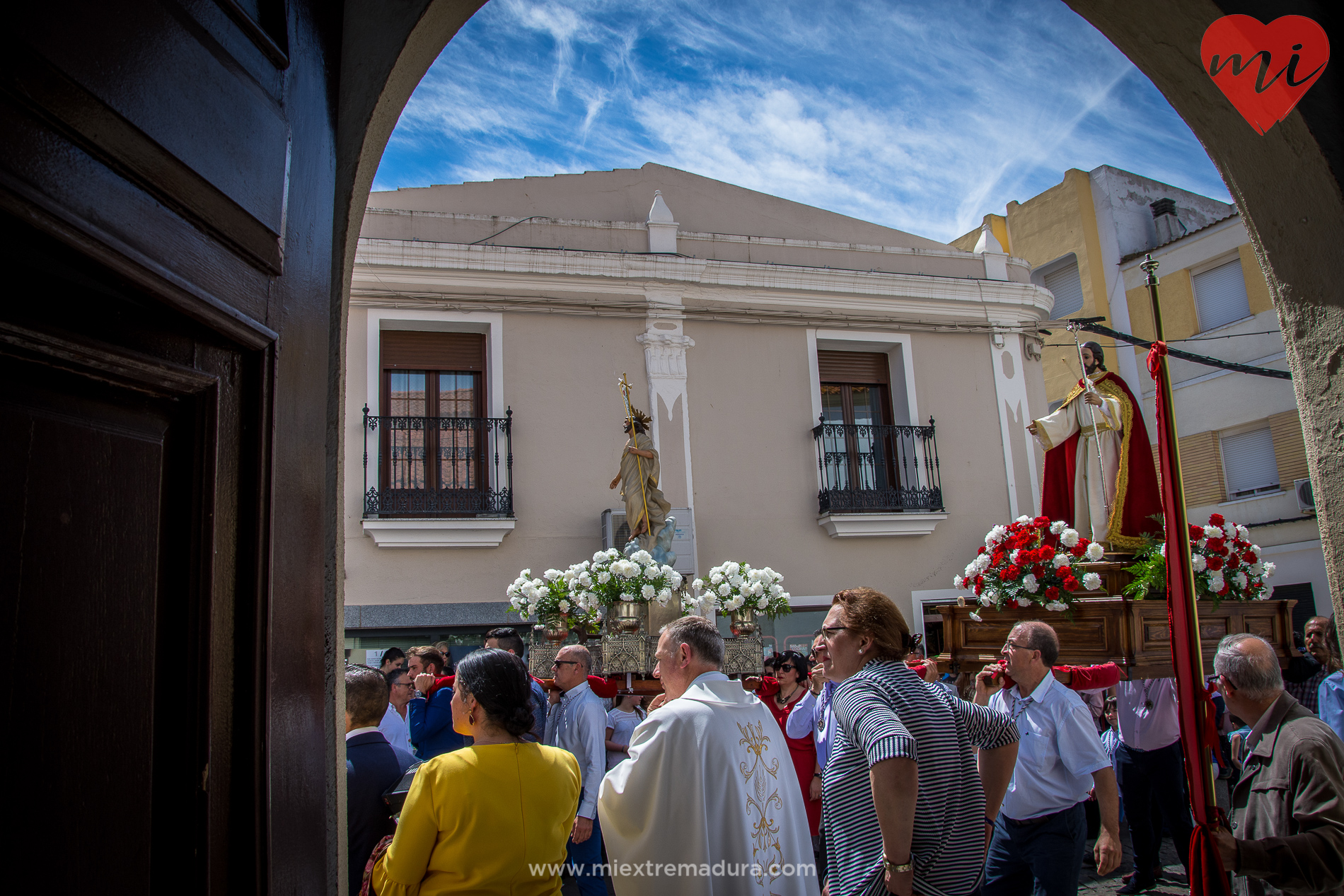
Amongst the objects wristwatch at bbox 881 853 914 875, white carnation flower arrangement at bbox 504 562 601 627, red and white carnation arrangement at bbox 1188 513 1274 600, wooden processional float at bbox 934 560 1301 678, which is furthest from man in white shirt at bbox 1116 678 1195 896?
wristwatch at bbox 881 853 914 875

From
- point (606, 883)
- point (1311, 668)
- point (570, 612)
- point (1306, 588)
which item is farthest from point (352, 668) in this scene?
point (1306, 588)

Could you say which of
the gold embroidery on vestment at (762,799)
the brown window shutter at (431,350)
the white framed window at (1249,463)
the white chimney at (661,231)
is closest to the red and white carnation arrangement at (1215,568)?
the gold embroidery on vestment at (762,799)

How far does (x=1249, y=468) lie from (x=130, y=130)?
16.4m

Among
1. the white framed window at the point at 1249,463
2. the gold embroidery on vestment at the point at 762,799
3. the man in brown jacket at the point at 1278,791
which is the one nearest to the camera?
the man in brown jacket at the point at 1278,791

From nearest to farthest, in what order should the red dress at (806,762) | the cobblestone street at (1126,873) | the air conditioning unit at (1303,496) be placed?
the red dress at (806,762) < the cobblestone street at (1126,873) < the air conditioning unit at (1303,496)

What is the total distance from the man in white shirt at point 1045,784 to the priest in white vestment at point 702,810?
1.32m

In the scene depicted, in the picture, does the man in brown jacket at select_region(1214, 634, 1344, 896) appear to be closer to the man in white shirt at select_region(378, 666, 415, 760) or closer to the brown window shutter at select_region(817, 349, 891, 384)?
the man in white shirt at select_region(378, 666, 415, 760)

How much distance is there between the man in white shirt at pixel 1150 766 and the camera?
5.71m

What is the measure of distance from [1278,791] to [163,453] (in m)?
3.30

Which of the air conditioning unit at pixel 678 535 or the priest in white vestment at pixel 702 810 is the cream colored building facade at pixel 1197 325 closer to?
the air conditioning unit at pixel 678 535

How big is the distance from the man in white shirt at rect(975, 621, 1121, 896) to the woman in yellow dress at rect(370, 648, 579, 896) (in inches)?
83.1

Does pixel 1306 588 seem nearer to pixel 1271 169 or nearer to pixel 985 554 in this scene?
pixel 985 554

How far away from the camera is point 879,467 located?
454 inches

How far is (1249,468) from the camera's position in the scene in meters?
14.5
